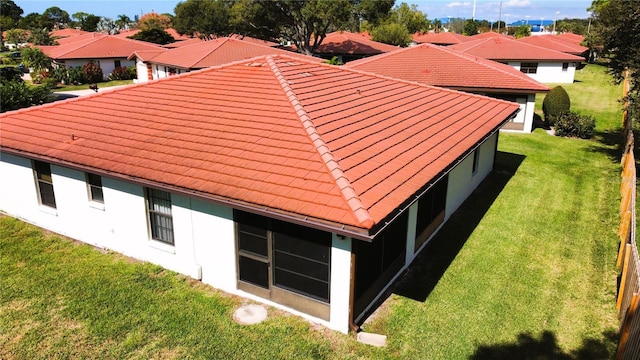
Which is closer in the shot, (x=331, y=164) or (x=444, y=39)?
(x=331, y=164)

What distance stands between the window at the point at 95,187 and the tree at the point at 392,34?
5368 cm

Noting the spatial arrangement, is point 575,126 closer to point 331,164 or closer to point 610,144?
point 610,144

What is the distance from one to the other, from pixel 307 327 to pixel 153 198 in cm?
484

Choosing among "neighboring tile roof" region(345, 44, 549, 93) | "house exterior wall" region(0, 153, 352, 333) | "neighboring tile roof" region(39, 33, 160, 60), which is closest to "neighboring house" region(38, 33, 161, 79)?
"neighboring tile roof" region(39, 33, 160, 60)

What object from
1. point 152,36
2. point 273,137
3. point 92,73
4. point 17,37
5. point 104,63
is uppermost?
point 152,36

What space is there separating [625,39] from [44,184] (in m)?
21.1

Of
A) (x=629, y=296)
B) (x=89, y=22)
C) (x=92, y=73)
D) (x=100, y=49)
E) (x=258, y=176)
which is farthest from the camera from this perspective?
(x=89, y=22)

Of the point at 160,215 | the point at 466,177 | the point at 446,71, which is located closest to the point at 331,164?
the point at 160,215

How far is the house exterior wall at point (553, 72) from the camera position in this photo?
42.8 metres

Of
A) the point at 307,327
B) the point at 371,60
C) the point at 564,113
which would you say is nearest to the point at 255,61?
the point at 307,327

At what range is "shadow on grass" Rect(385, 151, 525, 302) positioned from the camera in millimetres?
10750

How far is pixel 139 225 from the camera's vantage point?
37.7 feet

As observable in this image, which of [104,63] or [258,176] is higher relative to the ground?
[258,176]

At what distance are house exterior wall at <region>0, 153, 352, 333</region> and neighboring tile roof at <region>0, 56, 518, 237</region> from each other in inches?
27.2
